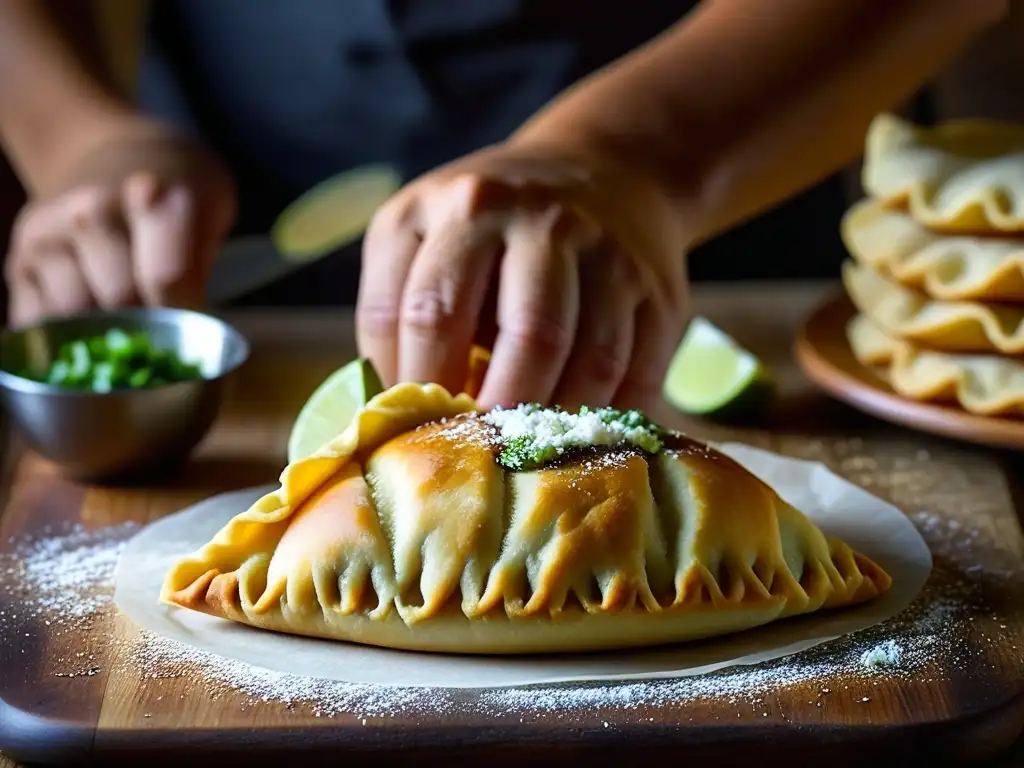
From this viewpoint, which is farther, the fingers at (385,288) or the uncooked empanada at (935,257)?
the uncooked empanada at (935,257)

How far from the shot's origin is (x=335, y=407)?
2010 millimetres

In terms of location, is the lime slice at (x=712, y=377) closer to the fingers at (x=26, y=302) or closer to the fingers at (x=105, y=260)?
the fingers at (x=105, y=260)

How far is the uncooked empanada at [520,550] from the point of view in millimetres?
1581

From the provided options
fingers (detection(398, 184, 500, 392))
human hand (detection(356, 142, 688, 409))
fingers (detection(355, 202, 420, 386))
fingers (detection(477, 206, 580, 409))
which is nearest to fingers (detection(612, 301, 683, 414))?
human hand (detection(356, 142, 688, 409))

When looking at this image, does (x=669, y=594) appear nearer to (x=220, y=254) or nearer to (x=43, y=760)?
(x=43, y=760)

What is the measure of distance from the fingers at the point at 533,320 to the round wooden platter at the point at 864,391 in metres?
0.65

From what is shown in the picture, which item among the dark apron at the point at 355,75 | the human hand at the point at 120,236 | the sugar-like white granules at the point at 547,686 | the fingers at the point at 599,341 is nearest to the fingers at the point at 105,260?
the human hand at the point at 120,236

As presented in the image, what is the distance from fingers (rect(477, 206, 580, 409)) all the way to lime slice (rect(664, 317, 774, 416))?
A: 1.54 ft

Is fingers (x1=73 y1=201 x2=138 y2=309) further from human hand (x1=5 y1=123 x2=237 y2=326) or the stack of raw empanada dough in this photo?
the stack of raw empanada dough

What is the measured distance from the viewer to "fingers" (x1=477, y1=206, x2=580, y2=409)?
1973 mm

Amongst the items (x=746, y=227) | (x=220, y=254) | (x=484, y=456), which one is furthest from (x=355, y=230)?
(x=484, y=456)

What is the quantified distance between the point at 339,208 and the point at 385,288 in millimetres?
1291

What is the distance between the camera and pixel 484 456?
1.68 meters

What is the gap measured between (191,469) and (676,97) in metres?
1.10
